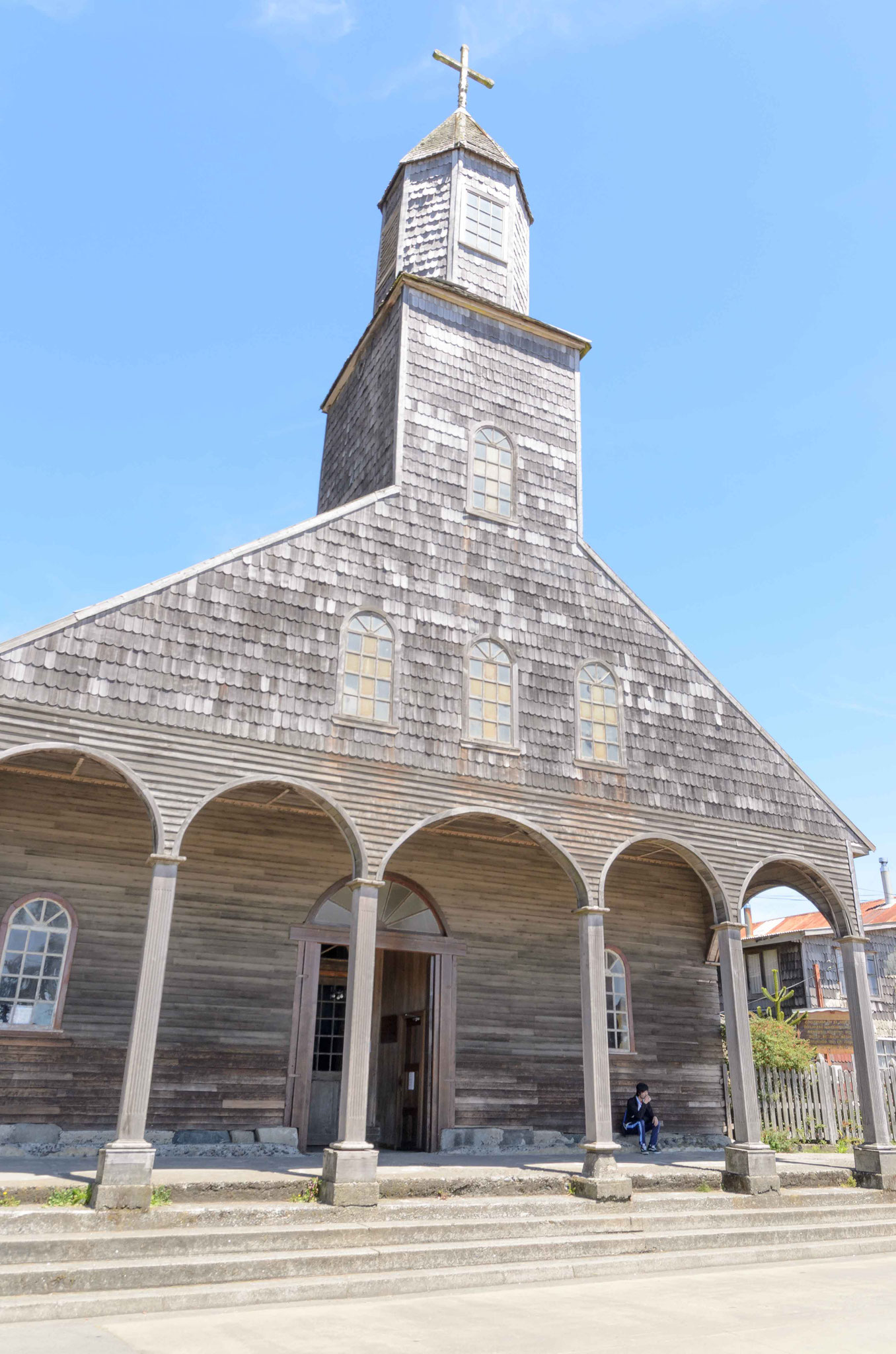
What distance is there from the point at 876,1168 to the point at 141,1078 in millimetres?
9566

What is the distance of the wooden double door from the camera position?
502 inches

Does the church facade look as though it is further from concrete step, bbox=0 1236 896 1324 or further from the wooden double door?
concrete step, bbox=0 1236 896 1324

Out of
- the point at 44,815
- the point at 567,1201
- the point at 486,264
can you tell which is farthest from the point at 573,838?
the point at 486,264

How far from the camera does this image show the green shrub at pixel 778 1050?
16906mm

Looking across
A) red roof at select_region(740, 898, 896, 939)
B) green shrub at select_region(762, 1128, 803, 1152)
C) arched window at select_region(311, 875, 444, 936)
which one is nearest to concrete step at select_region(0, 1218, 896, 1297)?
green shrub at select_region(762, 1128, 803, 1152)

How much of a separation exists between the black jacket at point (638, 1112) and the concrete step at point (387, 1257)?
3165 millimetres

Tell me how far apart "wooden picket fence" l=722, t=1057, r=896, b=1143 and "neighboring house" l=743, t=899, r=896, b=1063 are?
10868 mm

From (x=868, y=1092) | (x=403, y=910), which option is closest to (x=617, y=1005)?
(x=868, y=1092)

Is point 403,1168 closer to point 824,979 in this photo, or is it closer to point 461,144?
point 461,144

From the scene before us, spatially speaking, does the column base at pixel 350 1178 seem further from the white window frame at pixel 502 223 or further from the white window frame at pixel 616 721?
the white window frame at pixel 502 223

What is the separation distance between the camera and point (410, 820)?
11281 millimetres

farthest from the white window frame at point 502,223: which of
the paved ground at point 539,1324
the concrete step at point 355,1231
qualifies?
the paved ground at point 539,1324

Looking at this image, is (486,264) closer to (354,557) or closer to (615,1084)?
(354,557)

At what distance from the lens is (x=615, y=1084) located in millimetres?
14695
